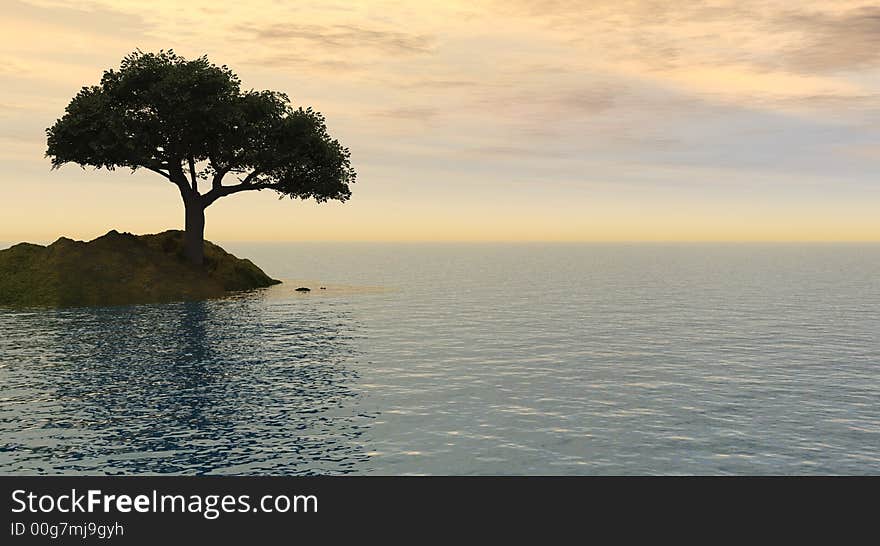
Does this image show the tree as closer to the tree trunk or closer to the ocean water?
the tree trunk

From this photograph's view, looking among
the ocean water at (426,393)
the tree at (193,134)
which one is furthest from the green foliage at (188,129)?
the ocean water at (426,393)

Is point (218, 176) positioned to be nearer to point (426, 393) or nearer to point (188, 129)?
point (188, 129)

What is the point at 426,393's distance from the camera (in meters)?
31.1

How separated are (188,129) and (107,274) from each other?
1457 cm

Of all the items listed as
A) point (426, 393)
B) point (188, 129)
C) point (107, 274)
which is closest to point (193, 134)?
point (188, 129)

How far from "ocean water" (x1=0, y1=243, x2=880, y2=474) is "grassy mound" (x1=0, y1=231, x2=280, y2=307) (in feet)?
16.7

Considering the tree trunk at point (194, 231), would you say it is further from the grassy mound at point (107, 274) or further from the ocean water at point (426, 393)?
the ocean water at point (426, 393)

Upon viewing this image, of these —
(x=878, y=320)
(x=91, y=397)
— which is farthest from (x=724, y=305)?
(x=91, y=397)

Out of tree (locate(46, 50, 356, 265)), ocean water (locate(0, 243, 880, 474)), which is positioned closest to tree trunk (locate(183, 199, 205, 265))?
tree (locate(46, 50, 356, 265))

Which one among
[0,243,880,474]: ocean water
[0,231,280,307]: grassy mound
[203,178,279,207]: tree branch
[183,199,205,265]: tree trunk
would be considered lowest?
[0,243,880,474]: ocean water

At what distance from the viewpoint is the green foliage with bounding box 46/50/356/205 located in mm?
68188

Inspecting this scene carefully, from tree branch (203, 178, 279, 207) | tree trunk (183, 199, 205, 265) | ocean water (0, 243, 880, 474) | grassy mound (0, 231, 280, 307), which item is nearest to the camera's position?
ocean water (0, 243, 880, 474)

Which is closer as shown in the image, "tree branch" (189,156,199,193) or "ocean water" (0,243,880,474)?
"ocean water" (0,243,880,474)
